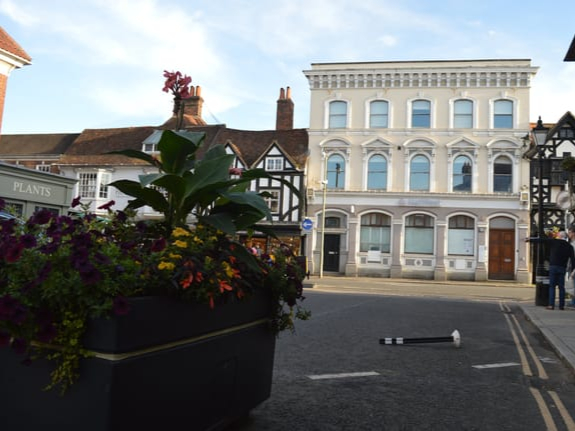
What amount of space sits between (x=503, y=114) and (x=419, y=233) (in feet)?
27.3

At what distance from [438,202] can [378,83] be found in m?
8.04

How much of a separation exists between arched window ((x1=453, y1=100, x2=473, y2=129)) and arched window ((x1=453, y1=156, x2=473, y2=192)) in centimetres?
191

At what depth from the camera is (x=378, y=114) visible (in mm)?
31172

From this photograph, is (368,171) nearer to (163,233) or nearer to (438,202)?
(438,202)

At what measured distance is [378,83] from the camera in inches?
1228

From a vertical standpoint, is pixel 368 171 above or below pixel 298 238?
above

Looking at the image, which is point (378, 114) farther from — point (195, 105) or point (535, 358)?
point (535, 358)

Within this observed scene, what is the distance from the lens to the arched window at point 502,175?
2916 centimetres

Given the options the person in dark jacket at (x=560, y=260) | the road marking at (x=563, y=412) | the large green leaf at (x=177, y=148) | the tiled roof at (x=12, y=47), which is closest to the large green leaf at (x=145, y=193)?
the large green leaf at (x=177, y=148)

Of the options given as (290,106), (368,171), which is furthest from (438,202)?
(290,106)

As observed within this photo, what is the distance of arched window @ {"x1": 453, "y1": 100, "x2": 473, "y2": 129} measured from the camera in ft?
98.7

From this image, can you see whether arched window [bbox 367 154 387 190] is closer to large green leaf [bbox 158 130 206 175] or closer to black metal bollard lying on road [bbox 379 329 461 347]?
black metal bollard lying on road [bbox 379 329 461 347]

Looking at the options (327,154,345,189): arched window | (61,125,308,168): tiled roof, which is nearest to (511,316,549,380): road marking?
(327,154,345,189): arched window

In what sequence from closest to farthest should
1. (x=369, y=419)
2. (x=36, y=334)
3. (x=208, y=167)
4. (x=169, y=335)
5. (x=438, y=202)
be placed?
(x=36, y=334)
(x=169, y=335)
(x=208, y=167)
(x=369, y=419)
(x=438, y=202)
